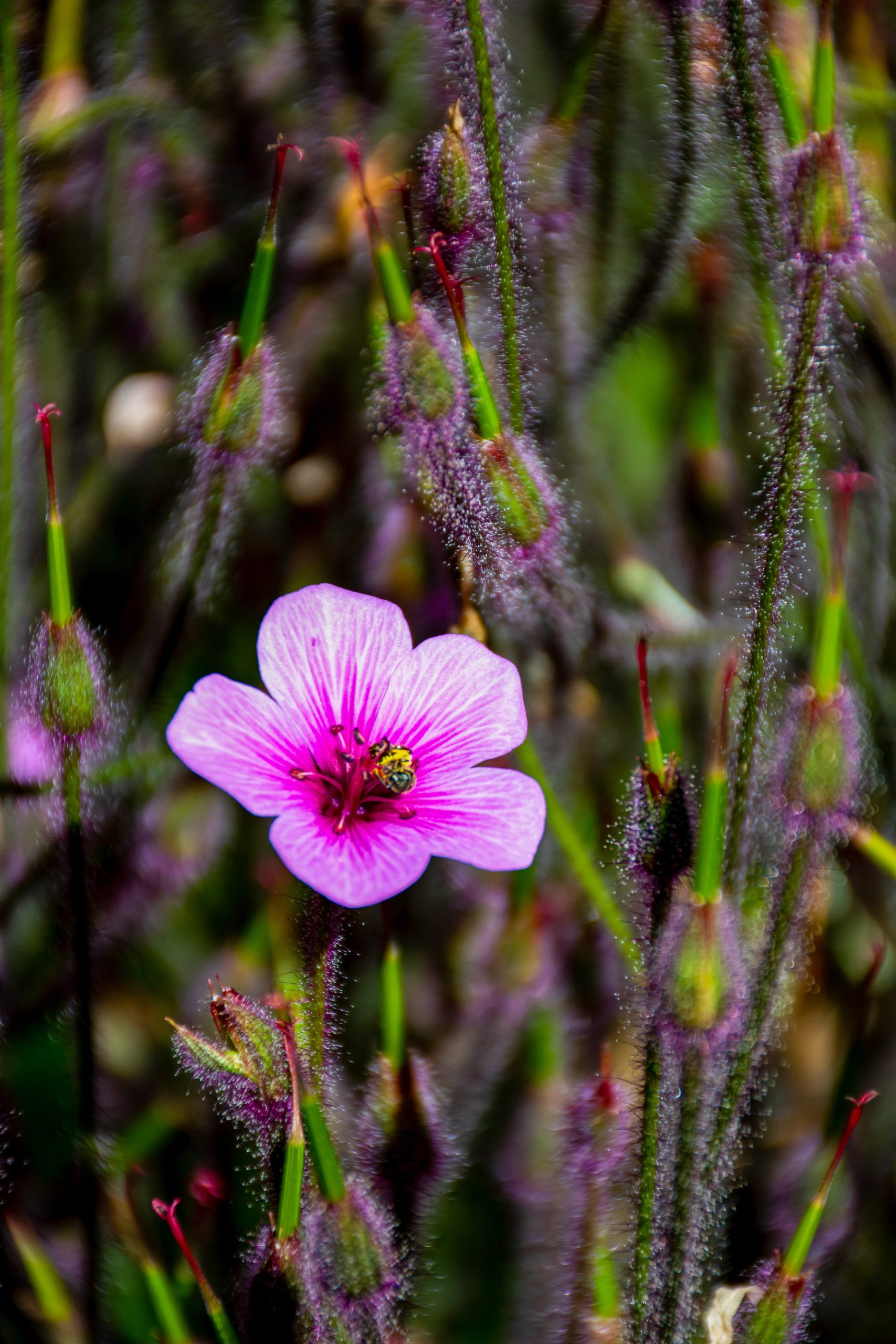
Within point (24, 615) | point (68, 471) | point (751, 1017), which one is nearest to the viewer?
point (751, 1017)

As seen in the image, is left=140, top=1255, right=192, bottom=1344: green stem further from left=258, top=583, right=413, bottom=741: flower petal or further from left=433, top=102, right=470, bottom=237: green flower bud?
left=433, top=102, right=470, bottom=237: green flower bud

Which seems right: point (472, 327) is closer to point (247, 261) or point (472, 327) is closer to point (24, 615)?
point (247, 261)

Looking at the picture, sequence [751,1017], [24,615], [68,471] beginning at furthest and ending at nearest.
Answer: [68,471]
[24,615]
[751,1017]

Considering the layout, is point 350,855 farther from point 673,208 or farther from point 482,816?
point 673,208

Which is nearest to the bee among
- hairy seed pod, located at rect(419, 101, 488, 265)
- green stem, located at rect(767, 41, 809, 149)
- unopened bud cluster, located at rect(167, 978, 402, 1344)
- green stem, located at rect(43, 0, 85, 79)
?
unopened bud cluster, located at rect(167, 978, 402, 1344)

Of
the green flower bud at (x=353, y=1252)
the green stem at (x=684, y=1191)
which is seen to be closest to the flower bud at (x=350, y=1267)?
the green flower bud at (x=353, y=1252)

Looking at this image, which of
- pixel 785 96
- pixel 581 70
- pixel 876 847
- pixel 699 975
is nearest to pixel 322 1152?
pixel 699 975

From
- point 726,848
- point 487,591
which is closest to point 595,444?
point 487,591
